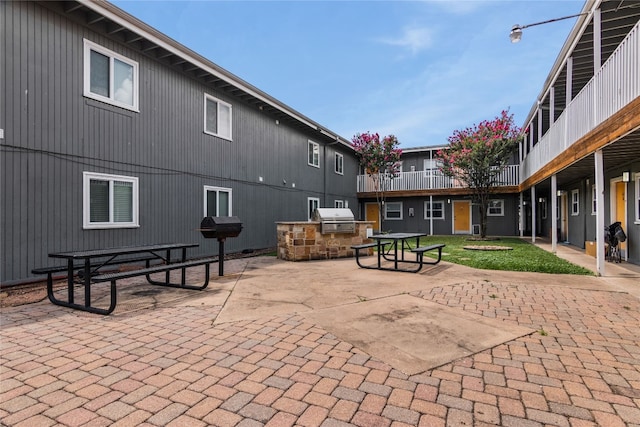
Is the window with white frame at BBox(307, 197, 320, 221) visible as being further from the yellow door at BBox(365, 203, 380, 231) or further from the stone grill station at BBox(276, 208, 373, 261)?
the yellow door at BBox(365, 203, 380, 231)

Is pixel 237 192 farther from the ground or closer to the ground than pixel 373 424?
farther from the ground

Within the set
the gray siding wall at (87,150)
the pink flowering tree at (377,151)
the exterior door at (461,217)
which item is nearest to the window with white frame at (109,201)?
the gray siding wall at (87,150)

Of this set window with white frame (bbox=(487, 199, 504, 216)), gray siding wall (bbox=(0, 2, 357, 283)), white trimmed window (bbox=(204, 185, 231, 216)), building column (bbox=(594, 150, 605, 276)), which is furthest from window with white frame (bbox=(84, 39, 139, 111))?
window with white frame (bbox=(487, 199, 504, 216))

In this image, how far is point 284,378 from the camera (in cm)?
253

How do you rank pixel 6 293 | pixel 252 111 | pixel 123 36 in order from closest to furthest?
pixel 6 293 < pixel 123 36 < pixel 252 111

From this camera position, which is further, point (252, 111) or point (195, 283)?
point (252, 111)

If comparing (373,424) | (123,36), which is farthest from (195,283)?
(123,36)

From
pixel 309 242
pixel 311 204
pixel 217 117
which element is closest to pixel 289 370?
pixel 309 242

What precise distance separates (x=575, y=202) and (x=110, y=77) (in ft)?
53.8

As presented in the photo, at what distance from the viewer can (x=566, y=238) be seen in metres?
15.7

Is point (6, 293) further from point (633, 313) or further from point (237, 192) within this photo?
point (633, 313)

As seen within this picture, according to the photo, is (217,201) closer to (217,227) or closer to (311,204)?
(217,227)

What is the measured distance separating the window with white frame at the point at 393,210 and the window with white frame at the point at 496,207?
5.20m

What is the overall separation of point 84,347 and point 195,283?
2.97 m
